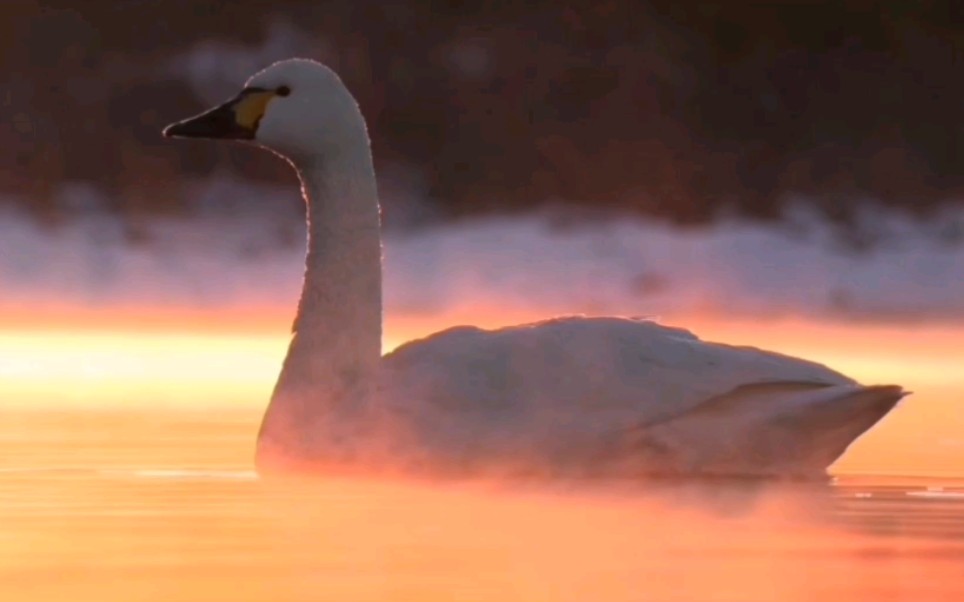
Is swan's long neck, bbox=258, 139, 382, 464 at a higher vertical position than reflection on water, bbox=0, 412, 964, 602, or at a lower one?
higher

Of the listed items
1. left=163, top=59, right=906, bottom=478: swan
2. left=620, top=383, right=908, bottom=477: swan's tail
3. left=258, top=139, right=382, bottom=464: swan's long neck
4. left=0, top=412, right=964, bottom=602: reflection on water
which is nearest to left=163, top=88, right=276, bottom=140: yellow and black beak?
left=258, top=139, right=382, bottom=464: swan's long neck

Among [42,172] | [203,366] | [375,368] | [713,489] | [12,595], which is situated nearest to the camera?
[12,595]

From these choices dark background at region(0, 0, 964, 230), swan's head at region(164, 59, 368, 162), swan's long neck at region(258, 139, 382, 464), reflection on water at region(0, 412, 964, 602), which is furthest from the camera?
dark background at region(0, 0, 964, 230)

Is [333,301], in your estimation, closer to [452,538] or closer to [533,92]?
[452,538]

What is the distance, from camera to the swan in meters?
9.77

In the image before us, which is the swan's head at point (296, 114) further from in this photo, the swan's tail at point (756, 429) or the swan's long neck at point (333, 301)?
the swan's tail at point (756, 429)

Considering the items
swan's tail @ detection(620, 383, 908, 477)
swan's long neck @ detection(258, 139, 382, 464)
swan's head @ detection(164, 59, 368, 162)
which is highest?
swan's head @ detection(164, 59, 368, 162)

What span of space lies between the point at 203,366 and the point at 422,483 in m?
7.76

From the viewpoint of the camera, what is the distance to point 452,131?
22.9 meters

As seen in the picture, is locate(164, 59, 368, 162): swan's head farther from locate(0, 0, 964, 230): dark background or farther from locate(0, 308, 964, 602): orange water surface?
locate(0, 0, 964, 230): dark background

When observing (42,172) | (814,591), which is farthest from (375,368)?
(42,172)

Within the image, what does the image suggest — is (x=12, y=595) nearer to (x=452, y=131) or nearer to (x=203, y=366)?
(x=203, y=366)

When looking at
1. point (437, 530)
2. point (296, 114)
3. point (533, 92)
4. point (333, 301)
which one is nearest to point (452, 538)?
point (437, 530)

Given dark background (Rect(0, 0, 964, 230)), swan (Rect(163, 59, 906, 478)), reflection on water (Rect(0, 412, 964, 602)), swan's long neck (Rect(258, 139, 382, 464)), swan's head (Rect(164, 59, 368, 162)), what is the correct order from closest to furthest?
reflection on water (Rect(0, 412, 964, 602)) → swan (Rect(163, 59, 906, 478)) → swan's long neck (Rect(258, 139, 382, 464)) → swan's head (Rect(164, 59, 368, 162)) → dark background (Rect(0, 0, 964, 230))
